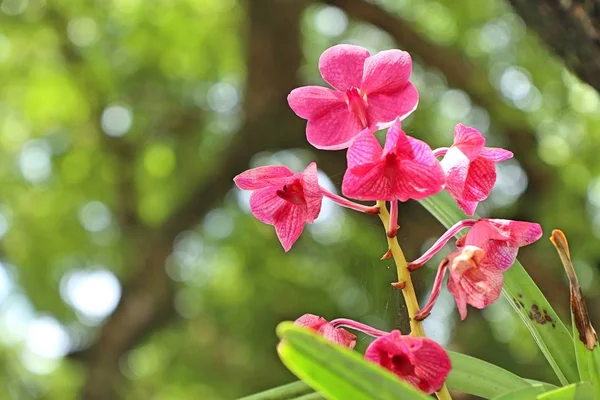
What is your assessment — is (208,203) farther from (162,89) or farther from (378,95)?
(378,95)

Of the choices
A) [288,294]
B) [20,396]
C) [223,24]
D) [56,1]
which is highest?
[223,24]

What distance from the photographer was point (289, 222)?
16.2 inches

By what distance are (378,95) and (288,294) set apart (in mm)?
3044

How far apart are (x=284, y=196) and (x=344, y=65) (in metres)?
0.09

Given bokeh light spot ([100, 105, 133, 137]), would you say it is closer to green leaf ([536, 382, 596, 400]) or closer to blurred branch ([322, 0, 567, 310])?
blurred branch ([322, 0, 567, 310])

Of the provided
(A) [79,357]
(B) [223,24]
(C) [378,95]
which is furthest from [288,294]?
(C) [378,95]

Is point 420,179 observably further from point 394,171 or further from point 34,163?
point 34,163

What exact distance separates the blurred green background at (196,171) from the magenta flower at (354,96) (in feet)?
6.75

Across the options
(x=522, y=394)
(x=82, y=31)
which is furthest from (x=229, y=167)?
(x=522, y=394)

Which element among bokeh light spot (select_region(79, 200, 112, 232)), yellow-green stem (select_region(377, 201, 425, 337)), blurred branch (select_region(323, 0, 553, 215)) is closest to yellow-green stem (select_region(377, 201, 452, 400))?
yellow-green stem (select_region(377, 201, 425, 337))

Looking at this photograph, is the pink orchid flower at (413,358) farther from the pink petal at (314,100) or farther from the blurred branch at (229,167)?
the blurred branch at (229,167)

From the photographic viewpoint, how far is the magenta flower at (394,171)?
1.13ft

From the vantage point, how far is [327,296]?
333 cm

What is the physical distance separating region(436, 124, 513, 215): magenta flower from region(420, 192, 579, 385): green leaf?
83mm
